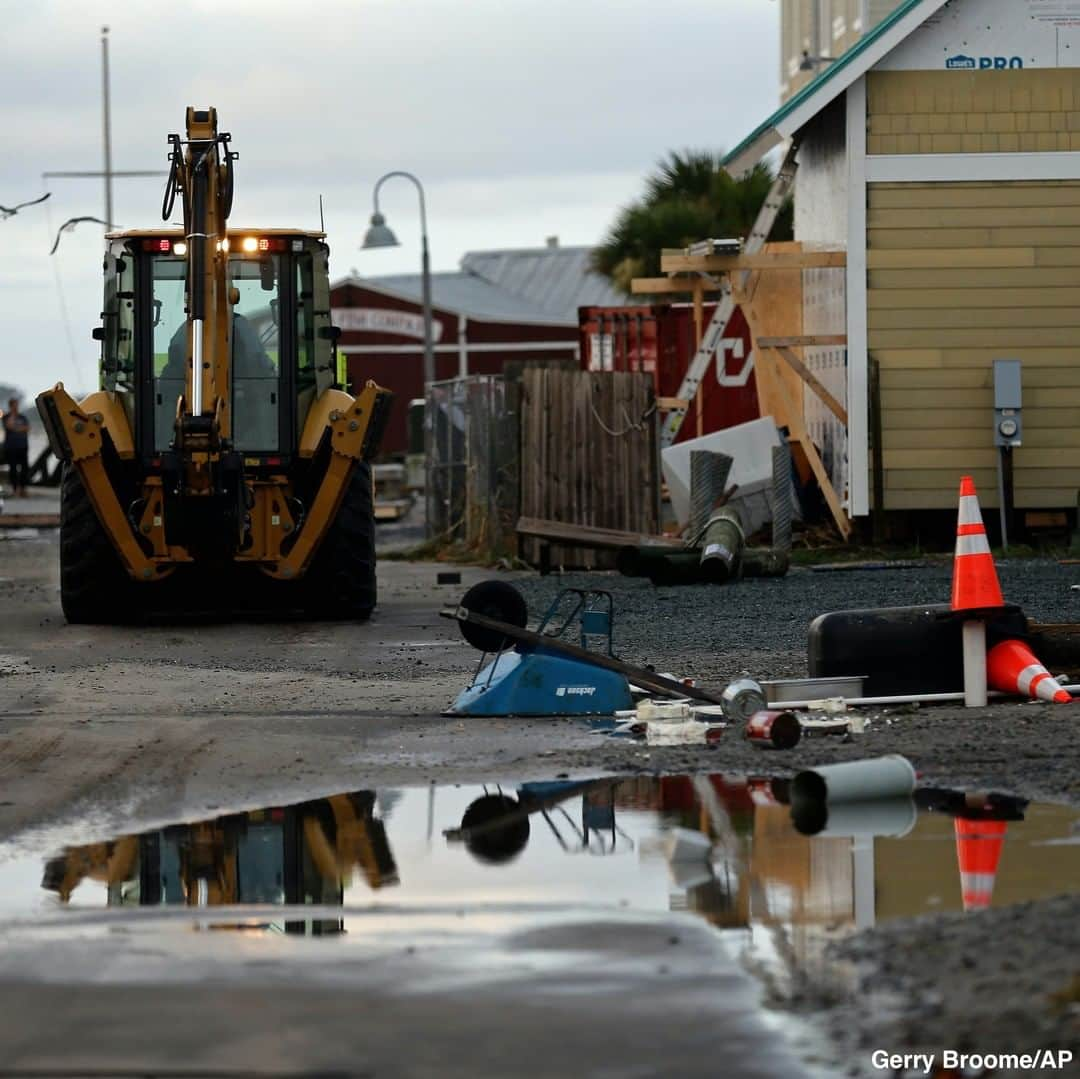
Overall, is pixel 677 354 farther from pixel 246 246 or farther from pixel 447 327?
pixel 447 327

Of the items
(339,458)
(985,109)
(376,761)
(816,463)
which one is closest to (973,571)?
(376,761)

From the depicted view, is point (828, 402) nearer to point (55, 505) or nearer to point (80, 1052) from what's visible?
point (80, 1052)

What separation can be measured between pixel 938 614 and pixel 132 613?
7.96 meters

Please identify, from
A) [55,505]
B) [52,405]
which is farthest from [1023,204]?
[55,505]

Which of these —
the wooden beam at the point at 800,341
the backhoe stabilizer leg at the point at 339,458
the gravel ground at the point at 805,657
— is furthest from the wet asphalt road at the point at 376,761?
the wooden beam at the point at 800,341

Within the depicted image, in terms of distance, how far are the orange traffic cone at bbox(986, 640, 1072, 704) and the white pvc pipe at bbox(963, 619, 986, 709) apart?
19 cm

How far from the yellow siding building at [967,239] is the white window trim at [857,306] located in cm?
1

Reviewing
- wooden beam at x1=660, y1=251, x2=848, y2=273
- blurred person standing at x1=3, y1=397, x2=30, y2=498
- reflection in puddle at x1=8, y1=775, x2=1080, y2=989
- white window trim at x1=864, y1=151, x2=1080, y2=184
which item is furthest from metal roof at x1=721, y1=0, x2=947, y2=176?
blurred person standing at x1=3, y1=397, x2=30, y2=498

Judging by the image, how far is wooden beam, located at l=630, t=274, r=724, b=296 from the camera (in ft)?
76.3

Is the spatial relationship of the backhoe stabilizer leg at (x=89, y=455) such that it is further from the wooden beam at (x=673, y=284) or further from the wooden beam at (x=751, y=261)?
the wooden beam at (x=673, y=284)

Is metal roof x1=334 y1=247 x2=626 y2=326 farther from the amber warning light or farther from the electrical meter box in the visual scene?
the amber warning light

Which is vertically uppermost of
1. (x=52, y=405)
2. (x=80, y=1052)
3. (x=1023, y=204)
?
(x=1023, y=204)

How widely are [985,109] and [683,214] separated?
20004 millimetres

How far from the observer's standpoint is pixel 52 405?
50.5 ft
